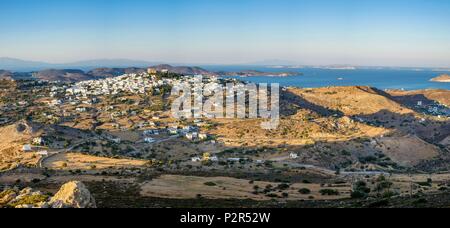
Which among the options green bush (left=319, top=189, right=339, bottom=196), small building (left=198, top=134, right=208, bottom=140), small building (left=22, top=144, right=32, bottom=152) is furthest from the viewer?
small building (left=198, top=134, right=208, bottom=140)

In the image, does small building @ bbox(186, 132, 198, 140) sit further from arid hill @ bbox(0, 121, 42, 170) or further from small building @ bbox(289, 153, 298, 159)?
arid hill @ bbox(0, 121, 42, 170)

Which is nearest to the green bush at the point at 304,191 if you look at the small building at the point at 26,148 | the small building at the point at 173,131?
the small building at the point at 26,148

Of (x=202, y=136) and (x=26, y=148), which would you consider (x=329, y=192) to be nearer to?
(x=26, y=148)

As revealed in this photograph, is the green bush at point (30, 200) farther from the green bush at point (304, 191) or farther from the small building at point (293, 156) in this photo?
the small building at point (293, 156)

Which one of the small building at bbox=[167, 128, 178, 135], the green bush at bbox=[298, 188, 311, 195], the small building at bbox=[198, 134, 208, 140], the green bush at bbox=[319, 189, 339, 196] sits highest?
the green bush at bbox=[319, 189, 339, 196]

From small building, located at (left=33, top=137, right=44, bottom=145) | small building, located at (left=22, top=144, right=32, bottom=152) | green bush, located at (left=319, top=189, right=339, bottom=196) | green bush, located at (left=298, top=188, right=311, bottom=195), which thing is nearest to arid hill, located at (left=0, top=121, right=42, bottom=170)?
small building, located at (left=22, top=144, right=32, bottom=152)
